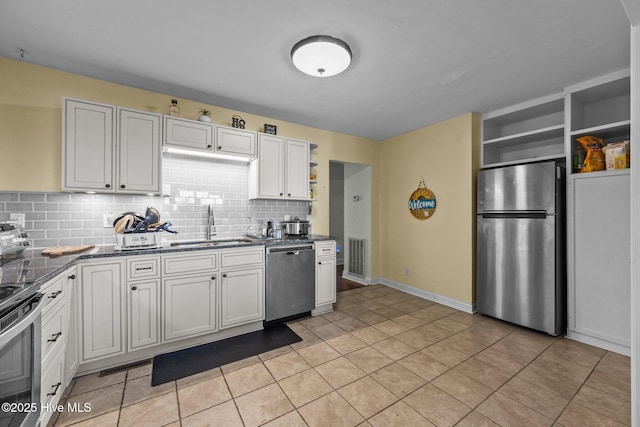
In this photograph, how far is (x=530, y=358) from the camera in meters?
2.34

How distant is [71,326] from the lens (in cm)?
191

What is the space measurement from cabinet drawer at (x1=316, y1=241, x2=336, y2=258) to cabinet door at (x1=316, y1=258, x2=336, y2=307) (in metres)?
0.06

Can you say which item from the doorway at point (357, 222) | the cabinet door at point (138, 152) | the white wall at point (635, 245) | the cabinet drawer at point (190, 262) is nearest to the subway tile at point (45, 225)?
the cabinet door at point (138, 152)

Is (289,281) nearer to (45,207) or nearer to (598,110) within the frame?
(45,207)

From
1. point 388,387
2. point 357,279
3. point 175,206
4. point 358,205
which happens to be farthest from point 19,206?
point 357,279

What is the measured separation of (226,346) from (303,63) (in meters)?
2.65

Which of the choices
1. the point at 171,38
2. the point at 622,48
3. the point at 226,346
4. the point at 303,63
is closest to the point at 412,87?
the point at 303,63

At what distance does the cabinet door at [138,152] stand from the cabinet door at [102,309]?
79cm

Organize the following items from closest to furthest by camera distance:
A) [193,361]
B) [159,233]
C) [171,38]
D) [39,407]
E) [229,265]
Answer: [39,407] < [171,38] < [193,361] < [159,233] < [229,265]

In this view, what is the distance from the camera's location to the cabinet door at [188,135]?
267 cm

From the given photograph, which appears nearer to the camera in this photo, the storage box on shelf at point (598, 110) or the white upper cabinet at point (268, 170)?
the storage box on shelf at point (598, 110)

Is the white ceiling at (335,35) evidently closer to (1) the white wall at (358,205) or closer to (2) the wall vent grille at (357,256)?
(1) the white wall at (358,205)

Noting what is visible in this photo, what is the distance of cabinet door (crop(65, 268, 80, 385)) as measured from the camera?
1.84 metres

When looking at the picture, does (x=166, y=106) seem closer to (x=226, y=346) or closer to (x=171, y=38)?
(x=171, y=38)
